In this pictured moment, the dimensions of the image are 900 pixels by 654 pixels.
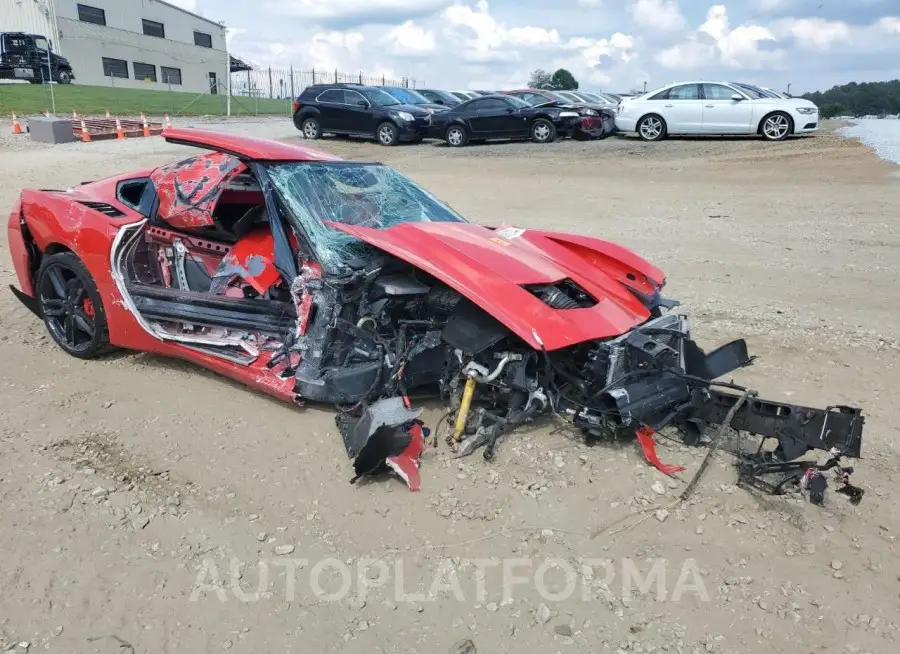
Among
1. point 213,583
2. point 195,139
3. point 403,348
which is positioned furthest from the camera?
point 195,139

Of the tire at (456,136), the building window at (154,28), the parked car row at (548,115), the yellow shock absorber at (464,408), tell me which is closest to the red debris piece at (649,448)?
the yellow shock absorber at (464,408)

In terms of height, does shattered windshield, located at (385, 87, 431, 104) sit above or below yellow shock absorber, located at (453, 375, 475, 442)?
above

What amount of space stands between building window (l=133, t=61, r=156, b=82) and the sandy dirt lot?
47.0 meters

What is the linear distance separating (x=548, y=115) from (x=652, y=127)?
8.49 feet

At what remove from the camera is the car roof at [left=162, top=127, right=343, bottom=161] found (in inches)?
159

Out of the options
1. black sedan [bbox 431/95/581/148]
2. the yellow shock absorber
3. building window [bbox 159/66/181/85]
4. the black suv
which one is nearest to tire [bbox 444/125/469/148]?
black sedan [bbox 431/95/581/148]

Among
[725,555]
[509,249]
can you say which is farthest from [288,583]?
[509,249]

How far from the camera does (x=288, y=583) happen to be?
2570 millimetres

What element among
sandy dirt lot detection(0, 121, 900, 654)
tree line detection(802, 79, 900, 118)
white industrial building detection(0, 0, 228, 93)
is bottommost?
sandy dirt lot detection(0, 121, 900, 654)

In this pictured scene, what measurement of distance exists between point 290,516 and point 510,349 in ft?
4.31

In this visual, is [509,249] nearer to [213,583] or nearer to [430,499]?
[430,499]

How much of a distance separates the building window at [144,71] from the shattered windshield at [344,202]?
157 feet

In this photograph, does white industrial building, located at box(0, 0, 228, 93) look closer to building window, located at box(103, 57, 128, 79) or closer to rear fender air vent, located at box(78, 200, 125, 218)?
building window, located at box(103, 57, 128, 79)

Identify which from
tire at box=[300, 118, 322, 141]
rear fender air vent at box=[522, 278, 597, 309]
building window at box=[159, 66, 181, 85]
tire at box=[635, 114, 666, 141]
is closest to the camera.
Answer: rear fender air vent at box=[522, 278, 597, 309]
